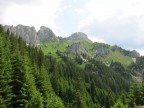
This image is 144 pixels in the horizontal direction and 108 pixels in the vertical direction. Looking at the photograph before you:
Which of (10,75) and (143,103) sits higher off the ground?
(10,75)

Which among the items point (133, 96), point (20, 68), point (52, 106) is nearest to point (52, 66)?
point (133, 96)

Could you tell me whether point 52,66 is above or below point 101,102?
above

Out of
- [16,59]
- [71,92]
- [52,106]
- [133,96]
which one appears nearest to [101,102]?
[71,92]

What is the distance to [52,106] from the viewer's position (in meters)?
83.0

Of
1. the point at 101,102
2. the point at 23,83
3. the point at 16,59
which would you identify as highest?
the point at 16,59

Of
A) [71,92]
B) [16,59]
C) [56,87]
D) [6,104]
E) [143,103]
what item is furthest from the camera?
[71,92]

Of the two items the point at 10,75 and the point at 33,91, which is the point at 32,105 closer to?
the point at 33,91

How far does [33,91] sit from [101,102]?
13603cm

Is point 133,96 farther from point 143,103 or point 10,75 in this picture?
point 10,75

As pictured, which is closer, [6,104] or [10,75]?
[6,104]

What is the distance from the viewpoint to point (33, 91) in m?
66.9

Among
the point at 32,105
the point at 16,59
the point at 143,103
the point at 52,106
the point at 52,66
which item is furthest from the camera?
the point at 52,66

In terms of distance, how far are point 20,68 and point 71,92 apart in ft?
329

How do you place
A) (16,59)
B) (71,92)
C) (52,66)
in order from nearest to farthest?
(16,59) → (71,92) → (52,66)
